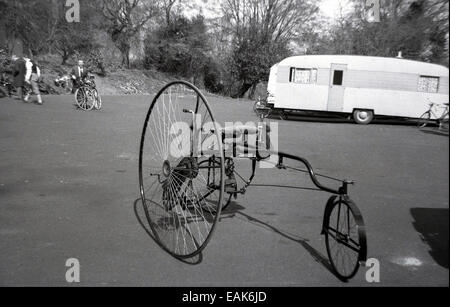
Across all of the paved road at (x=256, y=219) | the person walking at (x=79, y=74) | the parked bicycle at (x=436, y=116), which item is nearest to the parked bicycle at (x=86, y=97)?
the person walking at (x=79, y=74)

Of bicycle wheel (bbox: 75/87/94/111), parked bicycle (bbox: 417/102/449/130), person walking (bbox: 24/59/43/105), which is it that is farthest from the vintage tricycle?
bicycle wheel (bbox: 75/87/94/111)

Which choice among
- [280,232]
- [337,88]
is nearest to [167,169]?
[280,232]

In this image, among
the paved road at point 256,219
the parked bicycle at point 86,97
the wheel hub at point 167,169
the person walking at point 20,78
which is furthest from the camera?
the parked bicycle at point 86,97

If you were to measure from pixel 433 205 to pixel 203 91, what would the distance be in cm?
222

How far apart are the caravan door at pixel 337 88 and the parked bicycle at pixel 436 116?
1.70 feet

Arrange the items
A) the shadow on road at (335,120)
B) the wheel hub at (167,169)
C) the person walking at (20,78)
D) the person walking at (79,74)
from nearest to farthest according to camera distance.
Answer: the shadow on road at (335,120) < the wheel hub at (167,169) < the person walking at (20,78) < the person walking at (79,74)

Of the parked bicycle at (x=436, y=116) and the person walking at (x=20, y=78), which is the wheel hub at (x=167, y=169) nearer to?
the parked bicycle at (x=436, y=116)

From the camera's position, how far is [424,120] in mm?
1450

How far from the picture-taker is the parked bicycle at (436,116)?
115 cm

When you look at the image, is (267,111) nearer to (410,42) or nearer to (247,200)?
(410,42)

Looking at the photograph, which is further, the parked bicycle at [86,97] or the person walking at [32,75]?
the parked bicycle at [86,97]

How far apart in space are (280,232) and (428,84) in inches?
126

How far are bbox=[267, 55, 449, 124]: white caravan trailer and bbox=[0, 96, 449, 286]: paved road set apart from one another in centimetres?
10
